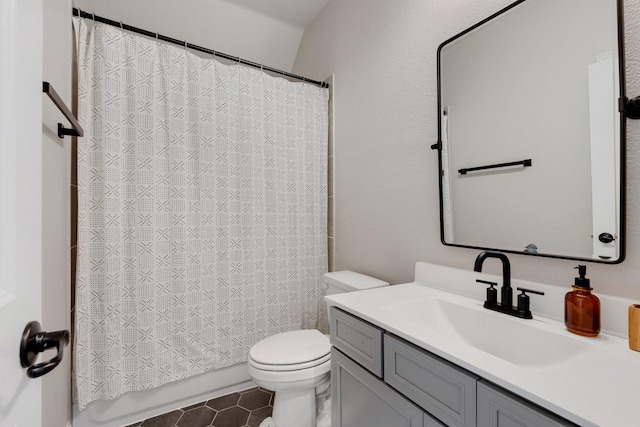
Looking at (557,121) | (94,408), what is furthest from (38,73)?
(94,408)

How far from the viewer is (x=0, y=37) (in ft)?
1.30

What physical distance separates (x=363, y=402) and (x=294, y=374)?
0.43 m

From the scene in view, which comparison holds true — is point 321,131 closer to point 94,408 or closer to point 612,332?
point 612,332

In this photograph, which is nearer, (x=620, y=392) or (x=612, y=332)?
(x=620, y=392)

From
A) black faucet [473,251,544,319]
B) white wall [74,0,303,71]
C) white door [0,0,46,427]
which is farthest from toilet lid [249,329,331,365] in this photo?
white wall [74,0,303,71]

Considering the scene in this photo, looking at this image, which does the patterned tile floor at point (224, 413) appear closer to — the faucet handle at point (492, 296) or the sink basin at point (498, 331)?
the sink basin at point (498, 331)

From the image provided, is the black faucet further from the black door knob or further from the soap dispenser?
the black door knob

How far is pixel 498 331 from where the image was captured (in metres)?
0.91

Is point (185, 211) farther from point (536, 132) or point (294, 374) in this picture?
point (536, 132)

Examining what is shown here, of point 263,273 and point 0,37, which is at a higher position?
point 0,37

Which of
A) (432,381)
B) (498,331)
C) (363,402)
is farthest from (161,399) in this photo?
(498,331)

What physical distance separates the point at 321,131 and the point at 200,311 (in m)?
1.44

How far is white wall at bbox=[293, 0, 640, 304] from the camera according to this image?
83 cm

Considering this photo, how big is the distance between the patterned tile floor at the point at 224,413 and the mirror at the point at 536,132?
1.38 m
